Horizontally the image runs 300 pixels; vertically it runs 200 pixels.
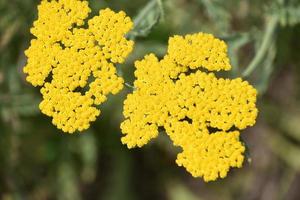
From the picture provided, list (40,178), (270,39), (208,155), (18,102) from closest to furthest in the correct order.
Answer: (208,155)
(270,39)
(18,102)
(40,178)

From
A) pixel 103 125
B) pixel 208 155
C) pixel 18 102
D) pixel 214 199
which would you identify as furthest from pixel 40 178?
pixel 208 155

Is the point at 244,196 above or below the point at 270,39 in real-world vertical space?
below

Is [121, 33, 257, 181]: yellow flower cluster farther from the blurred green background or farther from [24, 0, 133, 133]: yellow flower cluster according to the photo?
the blurred green background

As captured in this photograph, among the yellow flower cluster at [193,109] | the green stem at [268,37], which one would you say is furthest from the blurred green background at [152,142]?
the yellow flower cluster at [193,109]

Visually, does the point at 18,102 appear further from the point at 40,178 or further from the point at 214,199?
the point at 214,199

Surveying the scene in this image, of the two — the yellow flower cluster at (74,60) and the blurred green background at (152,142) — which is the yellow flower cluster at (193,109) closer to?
the yellow flower cluster at (74,60)

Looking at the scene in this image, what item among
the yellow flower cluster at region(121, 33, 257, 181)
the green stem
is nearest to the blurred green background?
the green stem


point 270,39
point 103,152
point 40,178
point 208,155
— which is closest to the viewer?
point 208,155

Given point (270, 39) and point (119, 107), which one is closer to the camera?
point (270, 39)
